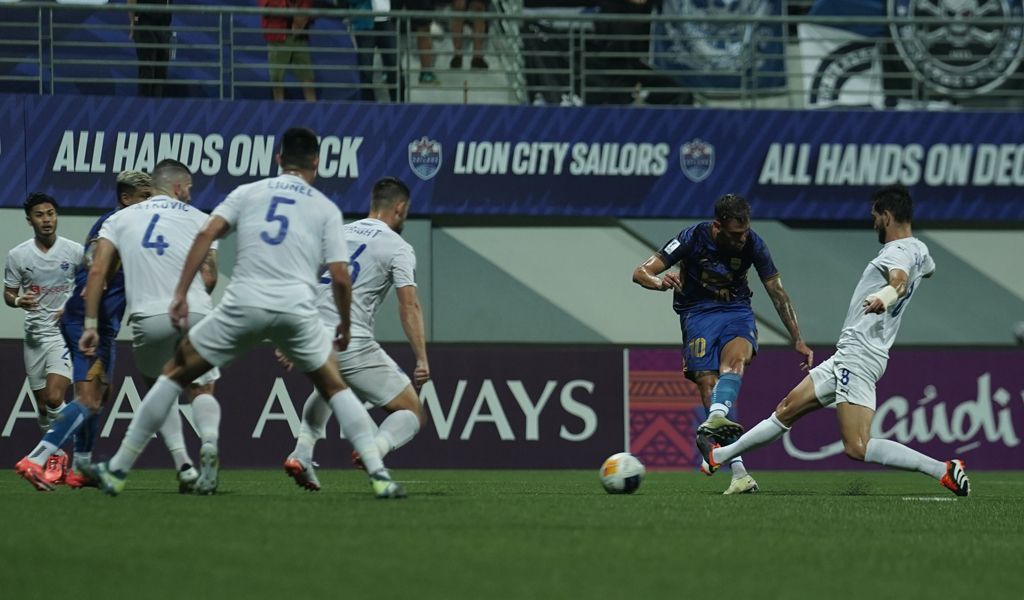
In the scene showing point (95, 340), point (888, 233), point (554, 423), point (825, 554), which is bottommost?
point (554, 423)

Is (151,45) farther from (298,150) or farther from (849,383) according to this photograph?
(849,383)

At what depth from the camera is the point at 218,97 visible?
19.3 metres

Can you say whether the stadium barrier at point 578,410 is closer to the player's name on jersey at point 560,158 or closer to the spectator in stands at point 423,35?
the player's name on jersey at point 560,158

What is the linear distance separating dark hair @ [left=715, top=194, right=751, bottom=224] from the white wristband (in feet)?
4.43

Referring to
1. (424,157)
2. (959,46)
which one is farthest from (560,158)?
(959,46)

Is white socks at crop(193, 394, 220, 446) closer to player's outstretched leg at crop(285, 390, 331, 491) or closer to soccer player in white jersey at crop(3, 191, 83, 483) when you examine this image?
player's outstretched leg at crop(285, 390, 331, 491)

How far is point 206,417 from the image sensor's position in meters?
9.32

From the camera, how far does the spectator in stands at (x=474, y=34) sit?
19.6m

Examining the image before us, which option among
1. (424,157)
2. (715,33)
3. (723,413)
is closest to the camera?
(723,413)

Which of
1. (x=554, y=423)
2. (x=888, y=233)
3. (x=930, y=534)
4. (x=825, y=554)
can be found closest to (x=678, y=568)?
(x=825, y=554)

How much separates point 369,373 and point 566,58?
11064 millimetres

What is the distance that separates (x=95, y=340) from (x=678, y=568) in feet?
14.6

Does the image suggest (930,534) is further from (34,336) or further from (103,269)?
(34,336)

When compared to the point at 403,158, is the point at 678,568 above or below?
below
